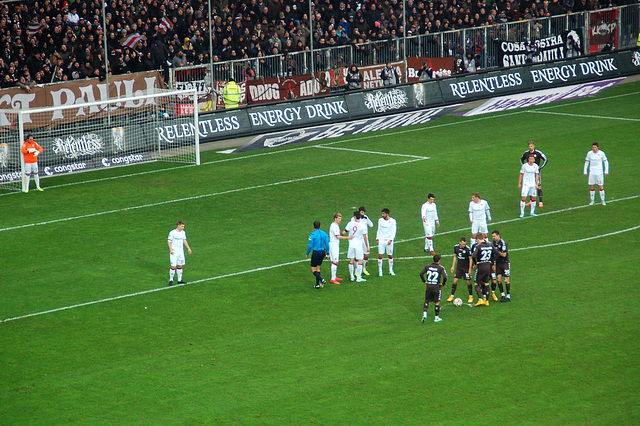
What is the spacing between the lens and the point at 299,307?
65.8 feet

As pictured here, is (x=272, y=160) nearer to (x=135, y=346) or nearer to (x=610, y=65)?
(x=135, y=346)

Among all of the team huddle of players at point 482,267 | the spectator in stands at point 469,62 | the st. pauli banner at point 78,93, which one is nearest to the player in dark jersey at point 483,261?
the team huddle of players at point 482,267

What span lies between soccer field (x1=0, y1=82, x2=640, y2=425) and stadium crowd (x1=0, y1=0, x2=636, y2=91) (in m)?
5.19

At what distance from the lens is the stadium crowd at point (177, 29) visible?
34.9 m

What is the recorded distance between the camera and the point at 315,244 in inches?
832

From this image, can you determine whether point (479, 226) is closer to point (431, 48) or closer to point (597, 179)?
point (597, 179)

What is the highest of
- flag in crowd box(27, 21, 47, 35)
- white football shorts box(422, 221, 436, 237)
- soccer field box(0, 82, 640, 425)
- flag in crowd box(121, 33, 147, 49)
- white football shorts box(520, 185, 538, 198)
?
flag in crowd box(27, 21, 47, 35)

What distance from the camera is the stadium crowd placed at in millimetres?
34875

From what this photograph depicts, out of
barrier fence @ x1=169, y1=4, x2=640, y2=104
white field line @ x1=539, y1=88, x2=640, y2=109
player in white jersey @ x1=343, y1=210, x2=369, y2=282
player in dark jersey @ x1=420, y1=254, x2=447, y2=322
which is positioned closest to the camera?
player in dark jersey @ x1=420, y1=254, x2=447, y2=322

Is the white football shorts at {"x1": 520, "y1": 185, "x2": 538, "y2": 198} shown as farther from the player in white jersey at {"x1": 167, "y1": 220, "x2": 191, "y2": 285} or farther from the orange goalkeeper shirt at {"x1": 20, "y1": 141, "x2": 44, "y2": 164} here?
the orange goalkeeper shirt at {"x1": 20, "y1": 141, "x2": 44, "y2": 164}

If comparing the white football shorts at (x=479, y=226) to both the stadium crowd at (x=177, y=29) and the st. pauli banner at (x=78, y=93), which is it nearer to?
the st. pauli banner at (x=78, y=93)

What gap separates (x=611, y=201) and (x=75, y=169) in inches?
749

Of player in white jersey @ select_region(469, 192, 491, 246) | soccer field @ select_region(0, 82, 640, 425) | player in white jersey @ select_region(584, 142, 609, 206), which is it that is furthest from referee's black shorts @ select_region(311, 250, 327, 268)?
player in white jersey @ select_region(584, 142, 609, 206)

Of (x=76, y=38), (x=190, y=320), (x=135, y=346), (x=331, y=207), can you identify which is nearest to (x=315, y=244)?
(x=190, y=320)
